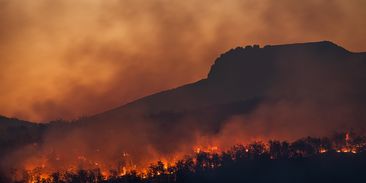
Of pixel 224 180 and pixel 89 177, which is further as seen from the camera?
pixel 89 177

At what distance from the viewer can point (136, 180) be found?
189500 mm

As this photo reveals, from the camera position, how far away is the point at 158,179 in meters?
188

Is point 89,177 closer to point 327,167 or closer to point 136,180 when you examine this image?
point 136,180

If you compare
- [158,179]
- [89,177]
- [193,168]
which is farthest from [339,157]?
[89,177]

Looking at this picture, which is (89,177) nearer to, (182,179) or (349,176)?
(182,179)

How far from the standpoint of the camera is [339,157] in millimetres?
194250

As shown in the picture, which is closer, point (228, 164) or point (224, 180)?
point (224, 180)

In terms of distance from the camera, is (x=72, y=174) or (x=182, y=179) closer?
(x=182, y=179)

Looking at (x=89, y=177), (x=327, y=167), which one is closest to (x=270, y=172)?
(x=327, y=167)

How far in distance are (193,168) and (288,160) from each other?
107 feet

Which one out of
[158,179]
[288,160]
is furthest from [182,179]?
[288,160]

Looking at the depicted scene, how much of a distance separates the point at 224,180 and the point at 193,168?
14.5 meters

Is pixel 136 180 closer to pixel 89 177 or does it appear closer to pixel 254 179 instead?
pixel 89 177

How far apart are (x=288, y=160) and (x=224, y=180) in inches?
1095
